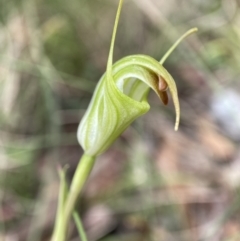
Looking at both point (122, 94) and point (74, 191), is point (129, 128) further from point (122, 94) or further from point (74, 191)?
point (122, 94)

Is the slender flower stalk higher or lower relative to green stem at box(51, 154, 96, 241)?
higher

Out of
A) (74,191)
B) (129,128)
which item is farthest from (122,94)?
(129,128)

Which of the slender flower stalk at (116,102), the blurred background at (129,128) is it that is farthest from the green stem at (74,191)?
the blurred background at (129,128)

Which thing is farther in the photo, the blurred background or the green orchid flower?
the blurred background

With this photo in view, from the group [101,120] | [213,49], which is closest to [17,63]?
[213,49]

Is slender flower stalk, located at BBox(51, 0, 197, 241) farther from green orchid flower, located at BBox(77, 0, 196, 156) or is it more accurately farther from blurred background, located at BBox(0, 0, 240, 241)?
blurred background, located at BBox(0, 0, 240, 241)

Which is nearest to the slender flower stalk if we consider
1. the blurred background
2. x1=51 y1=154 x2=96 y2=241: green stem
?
x1=51 y1=154 x2=96 y2=241: green stem
